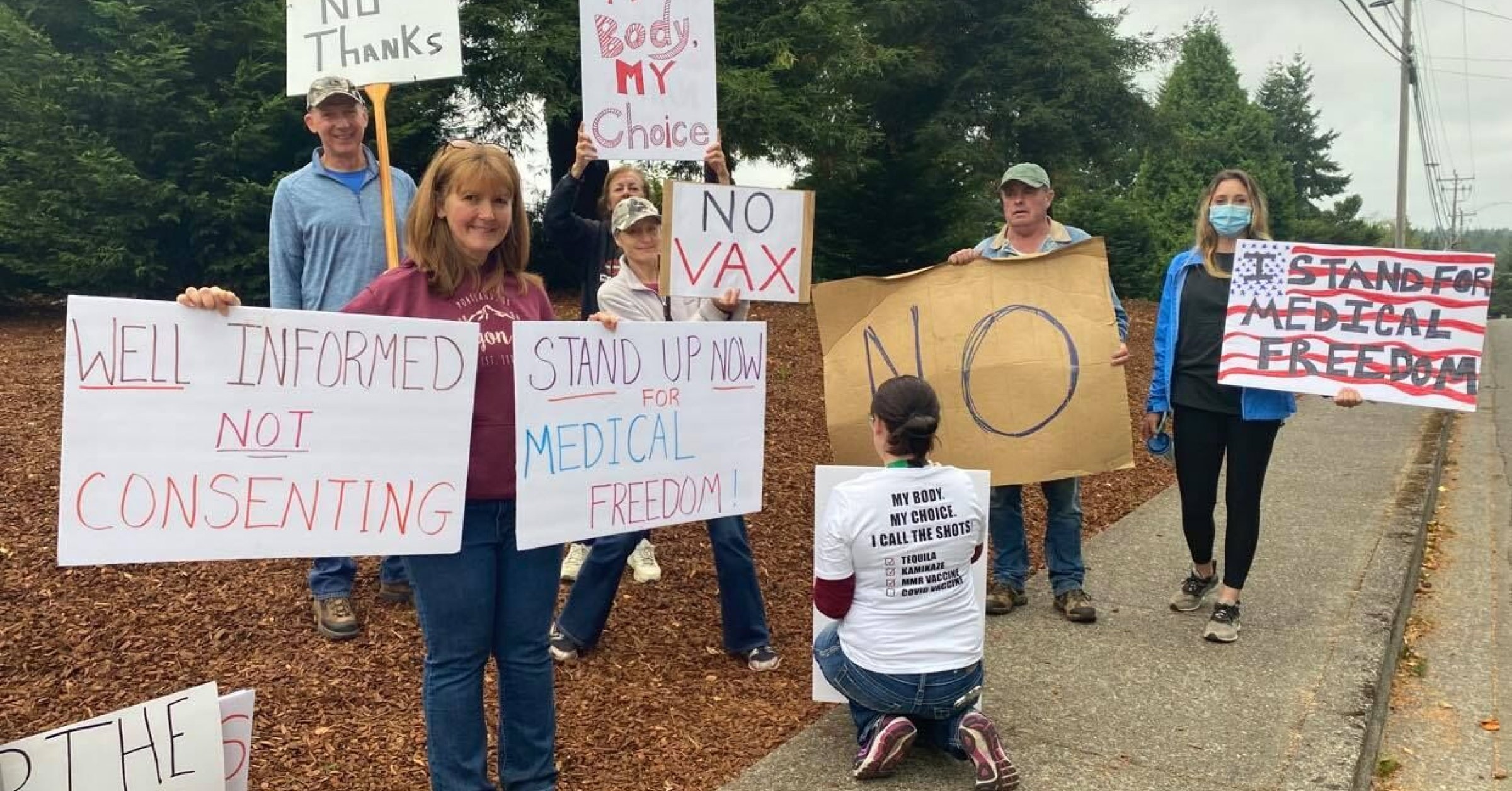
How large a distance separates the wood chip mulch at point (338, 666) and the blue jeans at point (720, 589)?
4.8 inches

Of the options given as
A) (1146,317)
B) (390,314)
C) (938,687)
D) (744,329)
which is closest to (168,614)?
(390,314)

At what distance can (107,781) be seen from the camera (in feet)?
7.76

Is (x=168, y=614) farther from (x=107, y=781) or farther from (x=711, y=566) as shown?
(x=711, y=566)

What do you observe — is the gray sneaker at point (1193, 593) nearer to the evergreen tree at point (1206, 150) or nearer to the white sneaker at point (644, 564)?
the white sneaker at point (644, 564)

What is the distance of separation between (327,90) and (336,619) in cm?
189

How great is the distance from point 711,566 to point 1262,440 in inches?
95.6

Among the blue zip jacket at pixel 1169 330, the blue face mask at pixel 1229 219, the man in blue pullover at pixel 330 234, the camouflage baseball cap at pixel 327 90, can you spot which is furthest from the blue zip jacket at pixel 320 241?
the blue face mask at pixel 1229 219

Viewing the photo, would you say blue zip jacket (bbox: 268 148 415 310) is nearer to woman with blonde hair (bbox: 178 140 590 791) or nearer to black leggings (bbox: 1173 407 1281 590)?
woman with blonde hair (bbox: 178 140 590 791)

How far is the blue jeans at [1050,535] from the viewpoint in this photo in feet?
14.9

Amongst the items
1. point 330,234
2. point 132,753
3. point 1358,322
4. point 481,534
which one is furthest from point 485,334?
point 1358,322

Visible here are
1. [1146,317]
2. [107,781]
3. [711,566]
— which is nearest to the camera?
[107,781]

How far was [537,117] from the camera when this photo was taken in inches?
484

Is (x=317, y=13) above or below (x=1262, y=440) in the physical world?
above

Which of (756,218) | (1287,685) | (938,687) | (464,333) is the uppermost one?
(756,218)
